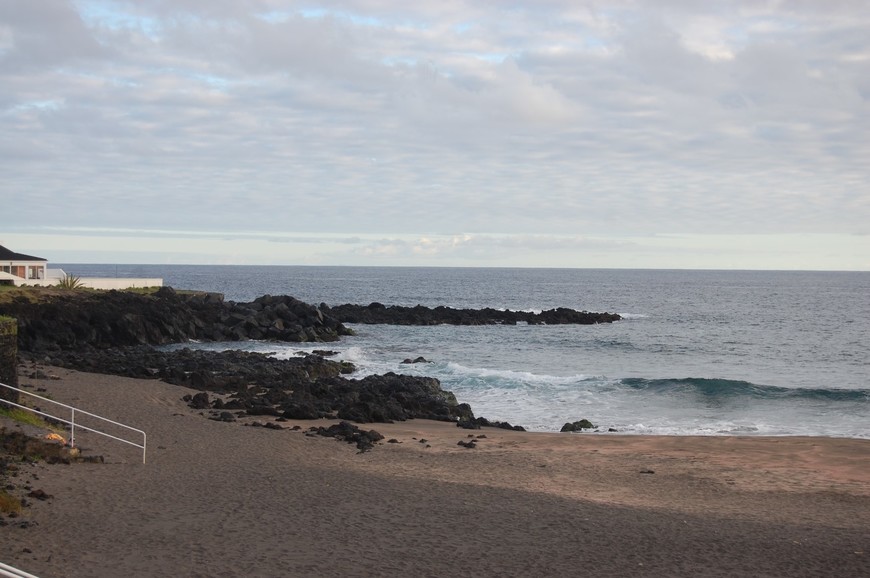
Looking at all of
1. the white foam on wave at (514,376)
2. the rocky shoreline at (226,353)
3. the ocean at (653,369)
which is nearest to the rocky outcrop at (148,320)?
the rocky shoreline at (226,353)

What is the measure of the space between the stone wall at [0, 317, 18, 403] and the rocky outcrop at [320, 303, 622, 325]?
40.7m

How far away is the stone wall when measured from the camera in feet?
57.5

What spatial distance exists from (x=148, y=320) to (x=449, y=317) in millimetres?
25830

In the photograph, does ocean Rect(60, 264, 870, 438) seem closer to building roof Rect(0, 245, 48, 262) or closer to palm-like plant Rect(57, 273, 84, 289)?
palm-like plant Rect(57, 273, 84, 289)

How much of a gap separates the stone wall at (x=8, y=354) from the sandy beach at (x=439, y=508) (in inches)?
90.6

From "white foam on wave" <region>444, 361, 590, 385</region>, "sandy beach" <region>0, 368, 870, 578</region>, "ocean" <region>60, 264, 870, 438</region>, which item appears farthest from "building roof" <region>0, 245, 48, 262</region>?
"sandy beach" <region>0, 368, 870, 578</region>

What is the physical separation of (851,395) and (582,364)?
475 inches

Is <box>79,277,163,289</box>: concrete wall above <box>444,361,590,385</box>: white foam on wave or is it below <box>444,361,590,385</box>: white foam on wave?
above

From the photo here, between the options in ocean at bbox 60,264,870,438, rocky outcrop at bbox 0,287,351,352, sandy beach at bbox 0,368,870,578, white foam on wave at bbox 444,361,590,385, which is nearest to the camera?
sandy beach at bbox 0,368,870,578

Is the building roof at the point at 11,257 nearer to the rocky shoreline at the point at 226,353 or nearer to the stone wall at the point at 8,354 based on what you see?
the rocky shoreline at the point at 226,353

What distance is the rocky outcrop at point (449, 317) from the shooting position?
60.2 m

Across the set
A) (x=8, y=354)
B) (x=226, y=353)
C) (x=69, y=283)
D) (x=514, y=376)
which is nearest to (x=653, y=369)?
(x=514, y=376)

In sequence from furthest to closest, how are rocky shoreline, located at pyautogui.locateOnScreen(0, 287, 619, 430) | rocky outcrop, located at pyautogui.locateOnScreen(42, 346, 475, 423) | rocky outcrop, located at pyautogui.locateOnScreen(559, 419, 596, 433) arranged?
rocky shoreline, located at pyautogui.locateOnScreen(0, 287, 619, 430)
rocky outcrop, located at pyautogui.locateOnScreen(42, 346, 475, 423)
rocky outcrop, located at pyautogui.locateOnScreen(559, 419, 596, 433)

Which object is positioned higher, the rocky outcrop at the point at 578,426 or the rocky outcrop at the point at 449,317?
the rocky outcrop at the point at 449,317
